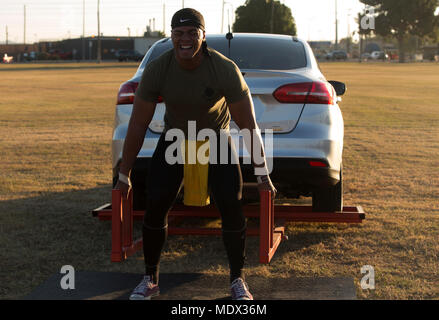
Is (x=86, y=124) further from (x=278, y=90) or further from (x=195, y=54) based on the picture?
(x=195, y=54)

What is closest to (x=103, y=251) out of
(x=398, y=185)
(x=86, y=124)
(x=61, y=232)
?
(x=61, y=232)

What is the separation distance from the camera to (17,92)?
29719 mm

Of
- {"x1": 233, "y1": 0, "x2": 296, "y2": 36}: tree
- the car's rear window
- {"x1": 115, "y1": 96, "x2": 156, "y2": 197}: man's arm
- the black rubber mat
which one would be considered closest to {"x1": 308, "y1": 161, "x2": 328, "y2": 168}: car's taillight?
the car's rear window

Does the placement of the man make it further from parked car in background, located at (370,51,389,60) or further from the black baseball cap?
parked car in background, located at (370,51,389,60)

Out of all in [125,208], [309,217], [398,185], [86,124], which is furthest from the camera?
[86,124]

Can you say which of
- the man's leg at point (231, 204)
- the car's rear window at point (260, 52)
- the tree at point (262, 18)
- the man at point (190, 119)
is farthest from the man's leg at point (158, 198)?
the tree at point (262, 18)

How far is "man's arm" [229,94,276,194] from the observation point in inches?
163

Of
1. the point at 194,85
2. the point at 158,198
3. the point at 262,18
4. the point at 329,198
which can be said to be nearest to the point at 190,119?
the point at 194,85

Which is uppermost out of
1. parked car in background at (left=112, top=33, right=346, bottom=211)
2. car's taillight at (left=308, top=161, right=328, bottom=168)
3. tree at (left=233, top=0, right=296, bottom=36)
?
tree at (left=233, top=0, right=296, bottom=36)

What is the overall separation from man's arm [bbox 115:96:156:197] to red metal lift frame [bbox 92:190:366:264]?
0.96ft

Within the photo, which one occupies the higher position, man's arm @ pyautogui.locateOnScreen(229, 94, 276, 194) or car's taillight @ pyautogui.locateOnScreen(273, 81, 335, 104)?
car's taillight @ pyautogui.locateOnScreen(273, 81, 335, 104)

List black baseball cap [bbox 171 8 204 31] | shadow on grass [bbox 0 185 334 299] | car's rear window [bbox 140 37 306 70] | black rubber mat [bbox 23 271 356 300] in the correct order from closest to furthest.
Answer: black baseball cap [bbox 171 8 204 31] < black rubber mat [bbox 23 271 356 300] < shadow on grass [bbox 0 185 334 299] < car's rear window [bbox 140 37 306 70]

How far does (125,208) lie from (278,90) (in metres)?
1.51

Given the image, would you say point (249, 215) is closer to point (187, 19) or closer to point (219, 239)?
point (219, 239)
